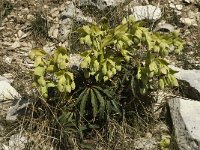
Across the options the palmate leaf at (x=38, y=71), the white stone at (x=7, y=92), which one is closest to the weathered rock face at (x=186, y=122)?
the palmate leaf at (x=38, y=71)

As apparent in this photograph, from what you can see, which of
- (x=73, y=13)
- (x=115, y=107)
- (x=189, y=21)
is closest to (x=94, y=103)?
(x=115, y=107)

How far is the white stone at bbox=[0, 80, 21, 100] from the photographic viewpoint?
3888mm

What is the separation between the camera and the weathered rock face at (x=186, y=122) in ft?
11.0

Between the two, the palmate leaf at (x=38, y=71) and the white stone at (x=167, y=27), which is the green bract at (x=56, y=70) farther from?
the white stone at (x=167, y=27)

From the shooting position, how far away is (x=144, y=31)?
10.6 ft

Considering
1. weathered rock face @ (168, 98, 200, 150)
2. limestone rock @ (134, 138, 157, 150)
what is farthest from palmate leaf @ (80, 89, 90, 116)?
weathered rock face @ (168, 98, 200, 150)

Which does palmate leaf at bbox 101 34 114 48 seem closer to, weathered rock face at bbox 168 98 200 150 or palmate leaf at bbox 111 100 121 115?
palmate leaf at bbox 111 100 121 115

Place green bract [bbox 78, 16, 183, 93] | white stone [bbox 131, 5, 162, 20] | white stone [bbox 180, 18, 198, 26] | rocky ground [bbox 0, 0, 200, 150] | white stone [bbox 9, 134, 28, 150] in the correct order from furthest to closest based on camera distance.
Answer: white stone [bbox 180, 18, 198, 26] < white stone [bbox 131, 5, 162, 20] < rocky ground [bbox 0, 0, 200, 150] < white stone [bbox 9, 134, 28, 150] < green bract [bbox 78, 16, 183, 93]

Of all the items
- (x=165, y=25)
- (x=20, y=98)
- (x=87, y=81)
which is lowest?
(x=20, y=98)

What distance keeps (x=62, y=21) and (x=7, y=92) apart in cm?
121

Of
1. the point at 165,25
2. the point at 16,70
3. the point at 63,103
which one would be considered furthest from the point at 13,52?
the point at 165,25

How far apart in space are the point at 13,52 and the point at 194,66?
1.81m

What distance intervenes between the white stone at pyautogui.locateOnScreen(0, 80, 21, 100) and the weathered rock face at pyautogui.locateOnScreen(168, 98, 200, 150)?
1.34 meters

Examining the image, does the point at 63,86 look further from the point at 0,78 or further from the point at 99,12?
the point at 99,12
